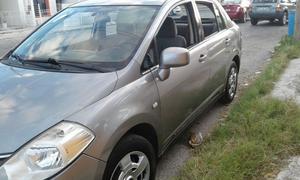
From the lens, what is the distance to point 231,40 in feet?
18.3

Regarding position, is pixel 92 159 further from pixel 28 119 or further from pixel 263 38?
pixel 263 38

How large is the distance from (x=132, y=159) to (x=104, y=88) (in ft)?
1.93

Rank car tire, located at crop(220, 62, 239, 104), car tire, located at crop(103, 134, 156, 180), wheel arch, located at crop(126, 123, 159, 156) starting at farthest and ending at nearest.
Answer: car tire, located at crop(220, 62, 239, 104)
wheel arch, located at crop(126, 123, 159, 156)
car tire, located at crop(103, 134, 156, 180)

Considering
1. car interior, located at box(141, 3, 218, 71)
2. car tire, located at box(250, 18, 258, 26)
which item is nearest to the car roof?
car interior, located at box(141, 3, 218, 71)

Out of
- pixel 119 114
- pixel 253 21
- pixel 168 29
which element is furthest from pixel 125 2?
pixel 253 21

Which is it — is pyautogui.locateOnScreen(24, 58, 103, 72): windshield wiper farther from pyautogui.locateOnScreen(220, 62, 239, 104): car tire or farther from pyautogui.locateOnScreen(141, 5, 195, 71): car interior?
pyautogui.locateOnScreen(220, 62, 239, 104): car tire

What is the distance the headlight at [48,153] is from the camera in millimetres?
2252

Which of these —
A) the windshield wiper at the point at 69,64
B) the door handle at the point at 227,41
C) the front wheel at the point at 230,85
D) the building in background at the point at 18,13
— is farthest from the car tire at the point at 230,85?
the building in background at the point at 18,13

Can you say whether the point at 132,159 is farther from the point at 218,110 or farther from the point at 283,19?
the point at 283,19

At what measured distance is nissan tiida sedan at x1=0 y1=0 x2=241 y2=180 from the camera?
7.88 ft

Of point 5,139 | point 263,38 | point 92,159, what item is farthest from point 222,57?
point 263,38

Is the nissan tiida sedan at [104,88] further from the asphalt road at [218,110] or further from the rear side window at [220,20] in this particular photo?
the rear side window at [220,20]

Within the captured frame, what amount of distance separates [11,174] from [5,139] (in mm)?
229

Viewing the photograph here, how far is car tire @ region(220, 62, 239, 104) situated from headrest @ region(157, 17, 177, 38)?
1791 millimetres
